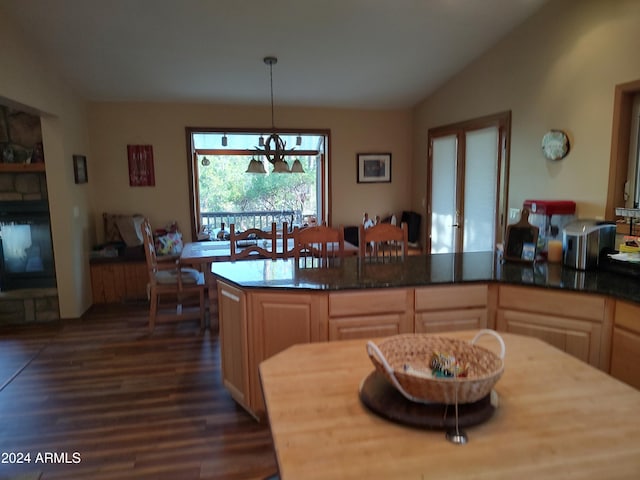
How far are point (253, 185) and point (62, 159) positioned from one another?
2.97m

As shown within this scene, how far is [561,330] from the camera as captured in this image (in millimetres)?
2359

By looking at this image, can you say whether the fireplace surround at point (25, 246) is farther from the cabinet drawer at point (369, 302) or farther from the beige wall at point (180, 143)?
the cabinet drawer at point (369, 302)

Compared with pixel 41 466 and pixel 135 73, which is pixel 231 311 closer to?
pixel 41 466

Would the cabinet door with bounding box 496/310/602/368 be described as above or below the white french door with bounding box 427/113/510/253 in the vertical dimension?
below

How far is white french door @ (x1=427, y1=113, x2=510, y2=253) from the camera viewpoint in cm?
425

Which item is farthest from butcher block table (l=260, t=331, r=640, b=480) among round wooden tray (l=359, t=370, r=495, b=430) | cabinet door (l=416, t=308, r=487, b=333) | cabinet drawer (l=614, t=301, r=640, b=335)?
cabinet door (l=416, t=308, r=487, b=333)

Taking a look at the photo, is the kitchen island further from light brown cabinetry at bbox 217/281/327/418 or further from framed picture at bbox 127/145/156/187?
framed picture at bbox 127/145/156/187

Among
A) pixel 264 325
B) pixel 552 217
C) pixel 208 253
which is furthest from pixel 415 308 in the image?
pixel 208 253

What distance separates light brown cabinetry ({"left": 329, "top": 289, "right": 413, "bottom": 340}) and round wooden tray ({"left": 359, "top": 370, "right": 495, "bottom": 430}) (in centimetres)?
120

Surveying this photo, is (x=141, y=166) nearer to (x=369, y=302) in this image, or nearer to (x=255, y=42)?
(x=255, y=42)

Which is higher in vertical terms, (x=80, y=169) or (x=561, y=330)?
(x=80, y=169)

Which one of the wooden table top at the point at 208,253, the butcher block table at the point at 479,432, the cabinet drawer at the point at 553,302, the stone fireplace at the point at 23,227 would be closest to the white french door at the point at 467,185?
the wooden table top at the point at 208,253

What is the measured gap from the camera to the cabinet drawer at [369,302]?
7.79 ft

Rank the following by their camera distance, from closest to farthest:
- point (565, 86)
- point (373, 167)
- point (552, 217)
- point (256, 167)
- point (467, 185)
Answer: point (552, 217)
point (565, 86)
point (256, 167)
point (467, 185)
point (373, 167)
